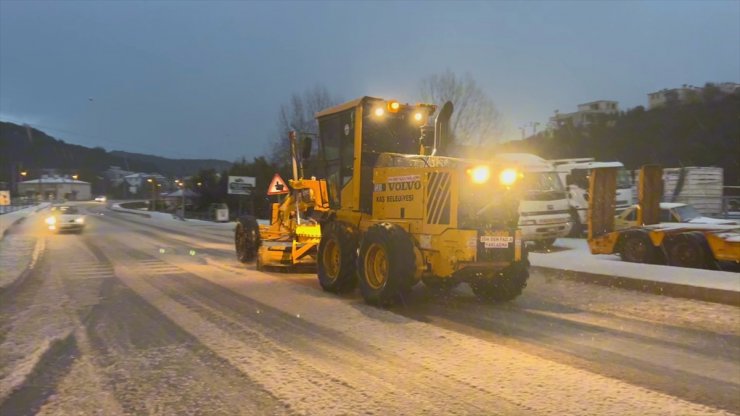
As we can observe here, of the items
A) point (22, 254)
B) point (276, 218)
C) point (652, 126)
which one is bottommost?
point (22, 254)

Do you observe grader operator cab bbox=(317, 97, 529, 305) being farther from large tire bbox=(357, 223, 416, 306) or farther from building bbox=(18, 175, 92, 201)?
building bbox=(18, 175, 92, 201)

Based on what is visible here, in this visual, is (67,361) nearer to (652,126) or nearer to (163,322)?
(163,322)

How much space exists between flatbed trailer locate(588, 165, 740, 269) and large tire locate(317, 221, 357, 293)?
7.50m

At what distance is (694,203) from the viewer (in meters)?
25.0

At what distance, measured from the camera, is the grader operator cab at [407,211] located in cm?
846

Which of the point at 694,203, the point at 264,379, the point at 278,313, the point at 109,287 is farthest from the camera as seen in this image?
the point at 694,203

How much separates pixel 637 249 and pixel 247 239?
9178mm

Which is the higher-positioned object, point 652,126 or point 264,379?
point 652,126

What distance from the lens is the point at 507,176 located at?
29.2 ft

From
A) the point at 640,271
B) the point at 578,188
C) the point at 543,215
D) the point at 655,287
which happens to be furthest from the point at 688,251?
the point at 578,188

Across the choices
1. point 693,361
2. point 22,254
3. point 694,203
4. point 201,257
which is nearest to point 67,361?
point 693,361

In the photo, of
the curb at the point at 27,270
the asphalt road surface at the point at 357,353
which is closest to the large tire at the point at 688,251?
the asphalt road surface at the point at 357,353

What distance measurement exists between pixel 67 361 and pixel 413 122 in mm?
6548

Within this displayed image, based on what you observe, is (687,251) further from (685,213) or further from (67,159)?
(67,159)
